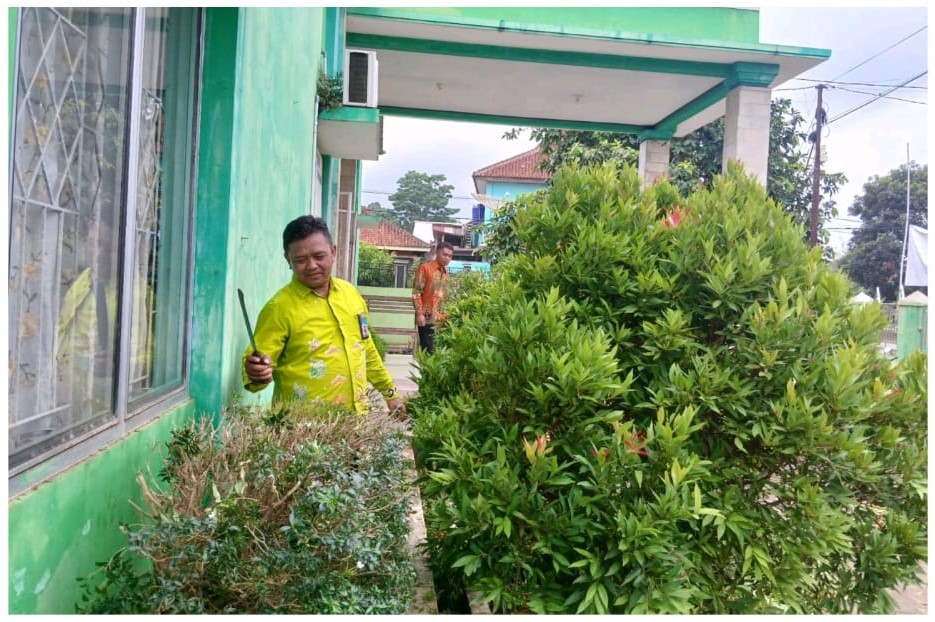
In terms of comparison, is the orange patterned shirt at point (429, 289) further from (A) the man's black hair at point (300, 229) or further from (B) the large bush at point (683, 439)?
(B) the large bush at point (683, 439)

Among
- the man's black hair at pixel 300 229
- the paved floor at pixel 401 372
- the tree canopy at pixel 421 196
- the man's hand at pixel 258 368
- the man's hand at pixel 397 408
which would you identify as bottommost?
the paved floor at pixel 401 372

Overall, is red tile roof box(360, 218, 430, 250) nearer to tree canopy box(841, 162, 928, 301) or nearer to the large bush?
tree canopy box(841, 162, 928, 301)

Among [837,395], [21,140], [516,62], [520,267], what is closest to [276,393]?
[520,267]

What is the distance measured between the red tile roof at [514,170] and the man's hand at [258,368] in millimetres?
36658

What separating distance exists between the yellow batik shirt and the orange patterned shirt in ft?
17.9

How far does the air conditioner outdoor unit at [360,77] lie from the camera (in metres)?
6.91

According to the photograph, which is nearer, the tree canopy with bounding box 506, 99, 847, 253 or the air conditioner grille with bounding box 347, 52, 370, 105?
the air conditioner grille with bounding box 347, 52, 370, 105

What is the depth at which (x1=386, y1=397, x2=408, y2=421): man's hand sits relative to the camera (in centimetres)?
309

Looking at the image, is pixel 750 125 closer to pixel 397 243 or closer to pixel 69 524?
pixel 69 524

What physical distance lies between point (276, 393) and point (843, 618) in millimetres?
2266

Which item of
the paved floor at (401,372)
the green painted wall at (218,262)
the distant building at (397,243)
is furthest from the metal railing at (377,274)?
the green painted wall at (218,262)

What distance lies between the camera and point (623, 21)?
10.4 meters

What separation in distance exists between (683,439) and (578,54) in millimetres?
9160

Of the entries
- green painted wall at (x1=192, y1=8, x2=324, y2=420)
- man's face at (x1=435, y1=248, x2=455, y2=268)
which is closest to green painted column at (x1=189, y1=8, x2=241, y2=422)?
green painted wall at (x1=192, y1=8, x2=324, y2=420)
